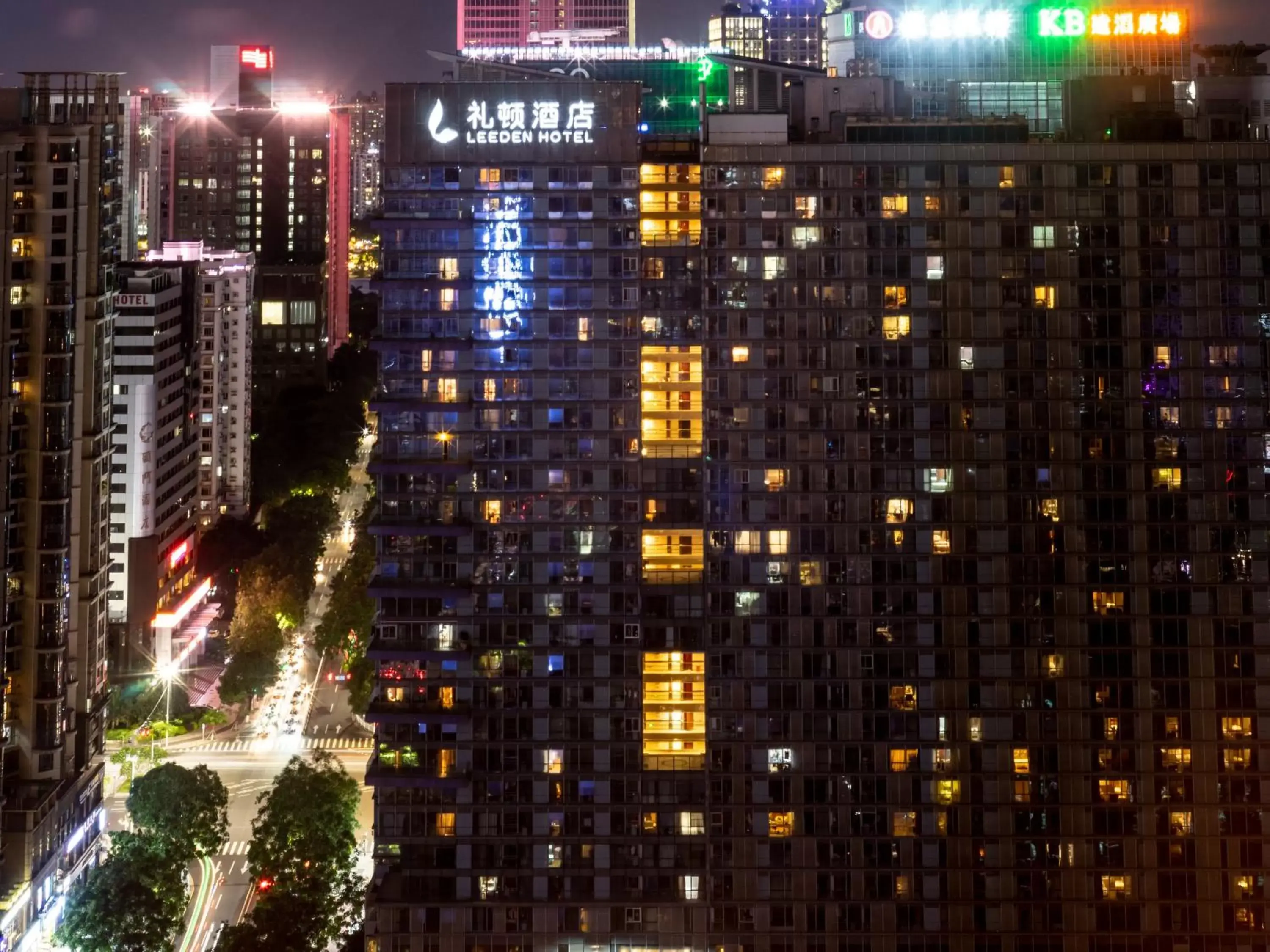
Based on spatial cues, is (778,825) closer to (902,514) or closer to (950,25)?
(902,514)

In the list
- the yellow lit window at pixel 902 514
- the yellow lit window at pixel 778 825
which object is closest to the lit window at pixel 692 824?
the yellow lit window at pixel 778 825

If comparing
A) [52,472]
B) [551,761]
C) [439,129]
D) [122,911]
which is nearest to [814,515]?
[551,761]

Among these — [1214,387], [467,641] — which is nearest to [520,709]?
[467,641]

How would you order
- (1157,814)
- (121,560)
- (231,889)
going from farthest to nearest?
1. (121,560)
2. (231,889)
3. (1157,814)

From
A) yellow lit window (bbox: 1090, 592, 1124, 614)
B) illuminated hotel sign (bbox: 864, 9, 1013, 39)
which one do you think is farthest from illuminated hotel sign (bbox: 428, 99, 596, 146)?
yellow lit window (bbox: 1090, 592, 1124, 614)

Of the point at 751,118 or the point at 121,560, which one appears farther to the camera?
the point at 121,560

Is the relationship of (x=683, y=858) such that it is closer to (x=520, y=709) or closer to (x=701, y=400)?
(x=520, y=709)
